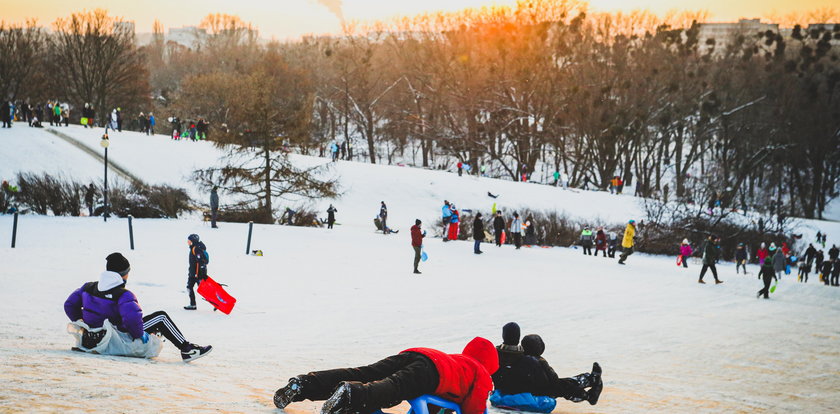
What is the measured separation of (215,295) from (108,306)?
5777 mm

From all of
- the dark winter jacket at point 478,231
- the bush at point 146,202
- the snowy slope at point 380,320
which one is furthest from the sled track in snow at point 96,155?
the dark winter jacket at point 478,231

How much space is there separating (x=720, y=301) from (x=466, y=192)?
30.1 m

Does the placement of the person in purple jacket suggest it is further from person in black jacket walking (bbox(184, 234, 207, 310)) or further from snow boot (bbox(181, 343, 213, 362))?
person in black jacket walking (bbox(184, 234, 207, 310))

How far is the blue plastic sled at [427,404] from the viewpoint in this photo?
5293 mm

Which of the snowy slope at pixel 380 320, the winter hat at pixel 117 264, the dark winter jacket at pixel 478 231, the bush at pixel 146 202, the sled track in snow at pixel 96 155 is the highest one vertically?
the sled track in snow at pixel 96 155

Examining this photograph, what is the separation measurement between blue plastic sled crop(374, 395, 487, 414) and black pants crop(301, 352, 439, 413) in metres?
0.06

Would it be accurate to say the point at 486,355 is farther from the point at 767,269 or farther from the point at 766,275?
the point at 766,275

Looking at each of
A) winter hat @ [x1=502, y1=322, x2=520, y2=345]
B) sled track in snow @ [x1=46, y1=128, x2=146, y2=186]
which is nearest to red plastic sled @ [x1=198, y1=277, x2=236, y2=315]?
winter hat @ [x1=502, y1=322, x2=520, y2=345]

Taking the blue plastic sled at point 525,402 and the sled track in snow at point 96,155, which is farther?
the sled track in snow at point 96,155

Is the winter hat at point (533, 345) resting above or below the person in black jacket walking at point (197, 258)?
below

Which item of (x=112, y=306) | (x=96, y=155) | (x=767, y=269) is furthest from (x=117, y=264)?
(x=96, y=155)

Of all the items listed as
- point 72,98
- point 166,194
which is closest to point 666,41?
point 166,194

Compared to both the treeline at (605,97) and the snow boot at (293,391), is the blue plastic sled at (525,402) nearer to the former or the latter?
the snow boot at (293,391)

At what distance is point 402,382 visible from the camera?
16.9ft
